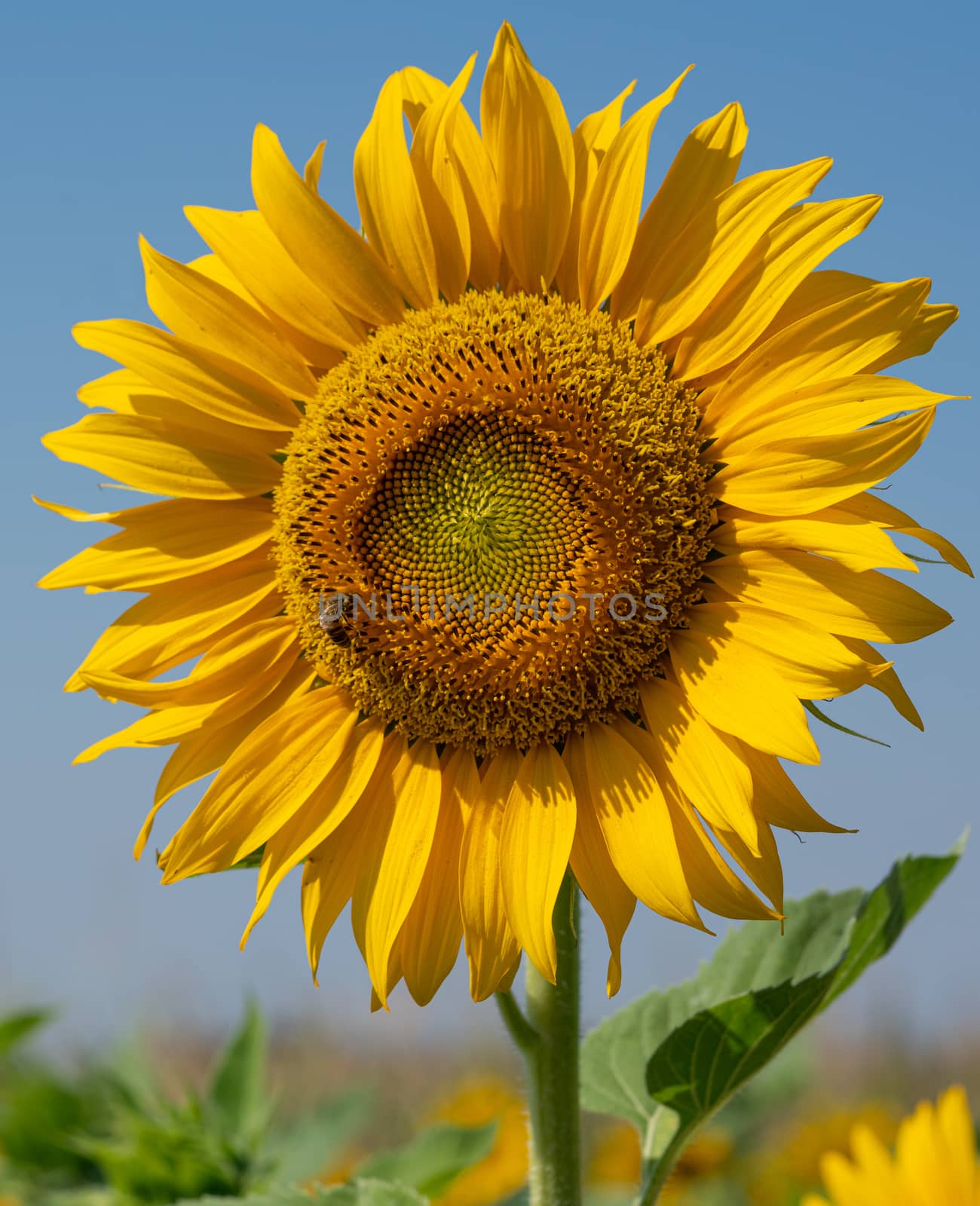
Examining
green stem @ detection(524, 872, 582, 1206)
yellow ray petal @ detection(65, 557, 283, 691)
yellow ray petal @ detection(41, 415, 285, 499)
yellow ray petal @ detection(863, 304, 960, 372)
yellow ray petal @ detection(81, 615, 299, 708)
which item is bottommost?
green stem @ detection(524, 872, 582, 1206)

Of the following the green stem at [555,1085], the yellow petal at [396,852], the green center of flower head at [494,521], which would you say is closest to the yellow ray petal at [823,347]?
the green center of flower head at [494,521]

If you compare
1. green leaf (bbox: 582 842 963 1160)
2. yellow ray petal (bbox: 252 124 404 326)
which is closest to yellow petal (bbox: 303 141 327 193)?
yellow ray petal (bbox: 252 124 404 326)

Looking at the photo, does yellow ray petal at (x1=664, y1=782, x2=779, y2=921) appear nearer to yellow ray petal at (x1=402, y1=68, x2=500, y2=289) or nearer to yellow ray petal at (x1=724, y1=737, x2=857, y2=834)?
yellow ray petal at (x1=724, y1=737, x2=857, y2=834)

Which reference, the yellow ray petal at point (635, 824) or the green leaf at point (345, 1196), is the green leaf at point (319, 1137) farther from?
the yellow ray petal at point (635, 824)

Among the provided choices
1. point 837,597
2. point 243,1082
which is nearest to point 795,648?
point 837,597

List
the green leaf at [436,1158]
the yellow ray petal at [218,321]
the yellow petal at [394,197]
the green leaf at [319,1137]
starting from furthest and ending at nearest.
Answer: the green leaf at [319,1137] → the green leaf at [436,1158] → the yellow ray petal at [218,321] → the yellow petal at [394,197]

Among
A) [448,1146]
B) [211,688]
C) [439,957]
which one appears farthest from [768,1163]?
[211,688]

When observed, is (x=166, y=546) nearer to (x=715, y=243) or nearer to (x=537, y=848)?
(x=537, y=848)
